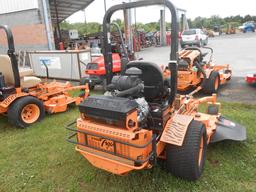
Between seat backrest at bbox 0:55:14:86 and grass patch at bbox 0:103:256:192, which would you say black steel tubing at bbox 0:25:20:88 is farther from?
grass patch at bbox 0:103:256:192

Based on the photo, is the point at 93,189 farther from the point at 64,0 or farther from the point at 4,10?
the point at 64,0

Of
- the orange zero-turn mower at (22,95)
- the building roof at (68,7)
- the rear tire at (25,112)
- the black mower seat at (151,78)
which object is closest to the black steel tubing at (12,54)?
the orange zero-turn mower at (22,95)

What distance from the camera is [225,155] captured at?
137 inches

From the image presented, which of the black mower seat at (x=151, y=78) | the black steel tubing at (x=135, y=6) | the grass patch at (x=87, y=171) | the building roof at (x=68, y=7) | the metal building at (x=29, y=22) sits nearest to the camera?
the black steel tubing at (x=135, y=6)

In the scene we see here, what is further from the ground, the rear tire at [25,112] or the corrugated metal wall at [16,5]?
the corrugated metal wall at [16,5]

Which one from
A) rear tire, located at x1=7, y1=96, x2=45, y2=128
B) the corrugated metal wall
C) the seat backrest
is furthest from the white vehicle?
the seat backrest

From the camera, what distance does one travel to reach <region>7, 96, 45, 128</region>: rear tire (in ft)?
15.3

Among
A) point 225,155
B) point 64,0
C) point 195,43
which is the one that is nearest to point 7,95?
point 225,155

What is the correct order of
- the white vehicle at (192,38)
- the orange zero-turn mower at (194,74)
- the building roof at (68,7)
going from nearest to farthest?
the orange zero-turn mower at (194,74) < the building roof at (68,7) < the white vehicle at (192,38)

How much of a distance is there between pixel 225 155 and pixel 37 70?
8504mm

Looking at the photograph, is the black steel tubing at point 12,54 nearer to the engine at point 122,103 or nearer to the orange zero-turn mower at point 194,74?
the engine at point 122,103

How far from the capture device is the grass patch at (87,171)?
2943 millimetres

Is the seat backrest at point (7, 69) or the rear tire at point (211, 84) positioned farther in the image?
the rear tire at point (211, 84)

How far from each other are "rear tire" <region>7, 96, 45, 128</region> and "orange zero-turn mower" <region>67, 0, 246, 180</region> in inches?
90.3
